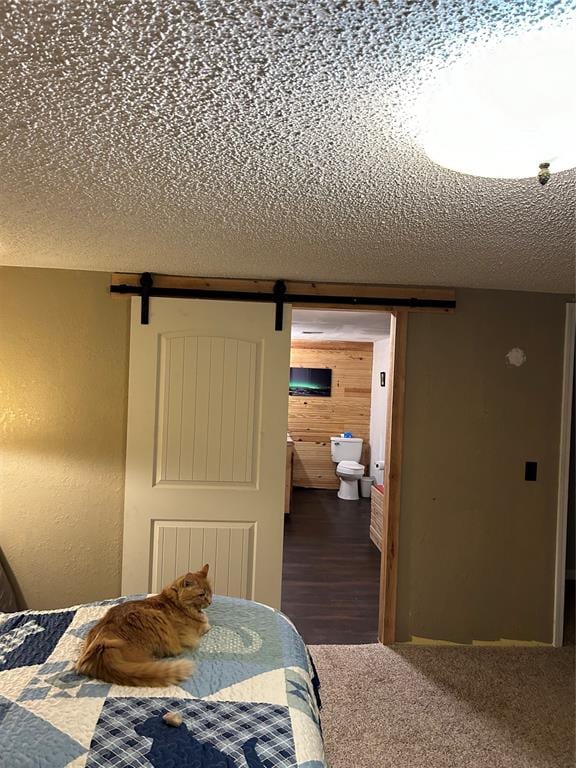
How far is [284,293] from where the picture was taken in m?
2.78

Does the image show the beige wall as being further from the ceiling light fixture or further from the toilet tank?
the toilet tank

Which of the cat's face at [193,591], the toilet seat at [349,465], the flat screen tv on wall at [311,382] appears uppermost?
the flat screen tv on wall at [311,382]

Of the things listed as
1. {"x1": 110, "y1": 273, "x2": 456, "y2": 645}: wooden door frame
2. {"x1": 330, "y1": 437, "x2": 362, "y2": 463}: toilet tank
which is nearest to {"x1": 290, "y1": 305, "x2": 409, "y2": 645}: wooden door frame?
{"x1": 110, "y1": 273, "x2": 456, "y2": 645}: wooden door frame

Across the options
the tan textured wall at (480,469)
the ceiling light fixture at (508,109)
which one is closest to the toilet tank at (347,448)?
the tan textured wall at (480,469)

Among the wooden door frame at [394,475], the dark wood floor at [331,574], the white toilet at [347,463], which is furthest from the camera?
the white toilet at [347,463]

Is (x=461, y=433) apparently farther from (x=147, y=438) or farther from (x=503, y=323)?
(x=147, y=438)

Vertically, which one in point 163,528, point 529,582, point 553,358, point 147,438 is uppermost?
point 553,358

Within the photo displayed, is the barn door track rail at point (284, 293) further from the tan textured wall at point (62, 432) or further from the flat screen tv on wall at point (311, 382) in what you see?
the flat screen tv on wall at point (311, 382)

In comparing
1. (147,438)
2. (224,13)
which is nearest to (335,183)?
(224,13)

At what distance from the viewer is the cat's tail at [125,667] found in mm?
1326

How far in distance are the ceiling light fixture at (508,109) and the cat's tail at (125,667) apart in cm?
146

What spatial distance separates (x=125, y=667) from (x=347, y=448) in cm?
568

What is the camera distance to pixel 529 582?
2910 millimetres

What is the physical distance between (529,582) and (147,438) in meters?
2.36
